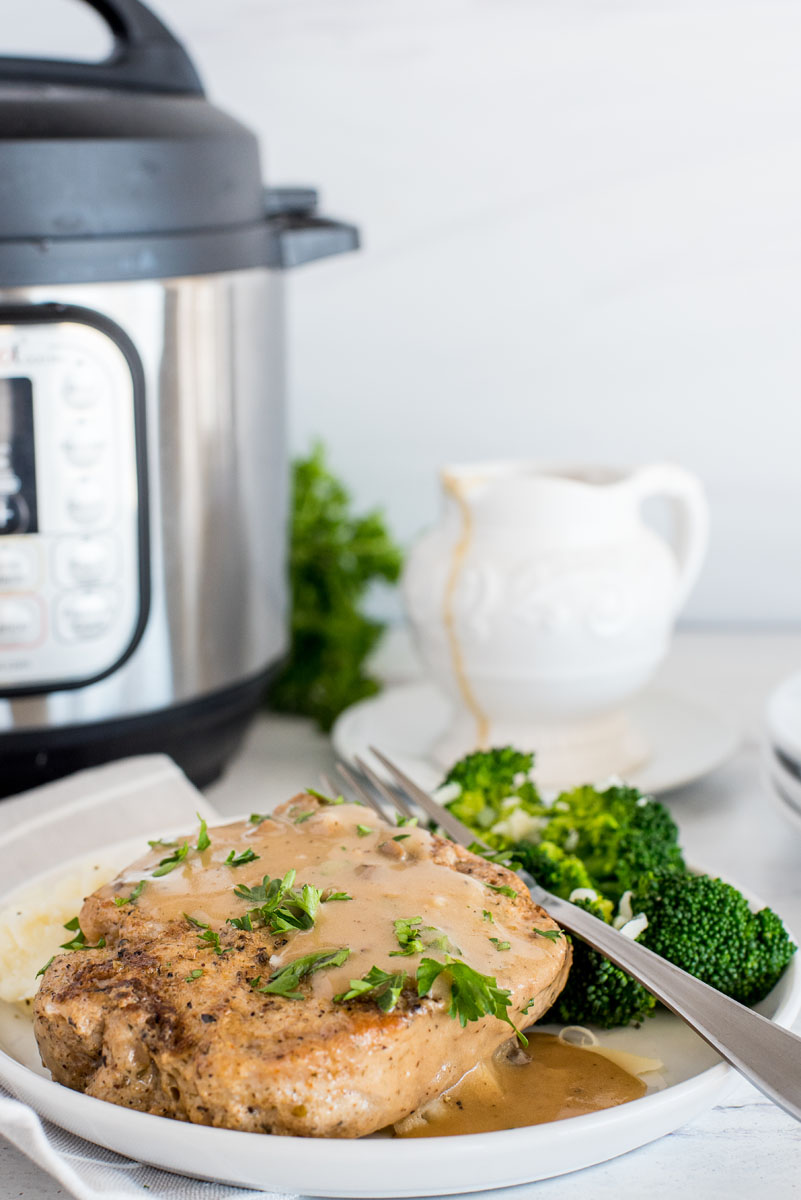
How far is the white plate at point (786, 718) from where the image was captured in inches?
35.8

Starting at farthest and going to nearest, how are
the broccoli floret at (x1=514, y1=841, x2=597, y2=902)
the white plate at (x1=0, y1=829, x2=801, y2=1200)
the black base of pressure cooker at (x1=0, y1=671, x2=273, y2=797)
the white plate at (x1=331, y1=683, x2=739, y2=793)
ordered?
the white plate at (x1=331, y1=683, x2=739, y2=793) → the black base of pressure cooker at (x1=0, y1=671, x2=273, y2=797) → the broccoli floret at (x1=514, y1=841, x2=597, y2=902) → the white plate at (x1=0, y1=829, x2=801, y2=1200)

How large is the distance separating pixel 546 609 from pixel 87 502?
370 millimetres

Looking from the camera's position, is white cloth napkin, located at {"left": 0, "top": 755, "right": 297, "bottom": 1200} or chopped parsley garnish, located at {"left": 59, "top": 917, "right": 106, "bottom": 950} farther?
white cloth napkin, located at {"left": 0, "top": 755, "right": 297, "bottom": 1200}

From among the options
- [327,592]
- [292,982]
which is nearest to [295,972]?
[292,982]

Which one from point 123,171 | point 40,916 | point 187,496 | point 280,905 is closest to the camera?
point 280,905

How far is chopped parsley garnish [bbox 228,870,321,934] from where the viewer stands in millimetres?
606

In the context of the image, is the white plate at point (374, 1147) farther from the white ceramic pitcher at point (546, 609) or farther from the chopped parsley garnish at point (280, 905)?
the white ceramic pitcher at point (546, 609)

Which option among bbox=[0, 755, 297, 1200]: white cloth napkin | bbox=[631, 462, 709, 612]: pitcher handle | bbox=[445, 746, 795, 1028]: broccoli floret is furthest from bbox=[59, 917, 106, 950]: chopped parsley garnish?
bbox=[631, 462, 709, 612]: pitcher handle

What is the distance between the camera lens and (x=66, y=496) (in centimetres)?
93

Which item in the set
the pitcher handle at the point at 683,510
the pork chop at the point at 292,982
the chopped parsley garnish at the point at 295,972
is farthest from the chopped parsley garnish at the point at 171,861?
the pitcher handle at the point at 683,510

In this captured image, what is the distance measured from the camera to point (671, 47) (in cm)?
143

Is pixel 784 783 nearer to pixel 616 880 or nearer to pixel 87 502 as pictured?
pixel 616 880

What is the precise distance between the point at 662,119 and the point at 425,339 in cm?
37

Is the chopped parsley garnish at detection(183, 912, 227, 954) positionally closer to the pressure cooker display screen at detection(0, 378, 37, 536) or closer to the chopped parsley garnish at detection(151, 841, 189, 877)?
the chopped parsley garnish at detection(151, 841, 189, 877)
